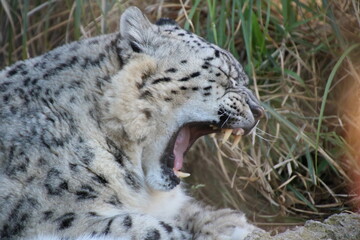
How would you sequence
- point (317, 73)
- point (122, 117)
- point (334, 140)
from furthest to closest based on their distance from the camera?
point (317, 73) → point (334, 140) → point (122, 117)

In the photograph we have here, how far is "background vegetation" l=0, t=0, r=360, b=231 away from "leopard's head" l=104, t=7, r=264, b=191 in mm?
919

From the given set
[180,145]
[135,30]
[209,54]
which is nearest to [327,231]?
[180,145]

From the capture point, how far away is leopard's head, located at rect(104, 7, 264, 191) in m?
3.71

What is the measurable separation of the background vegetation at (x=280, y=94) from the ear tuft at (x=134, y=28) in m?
0.99

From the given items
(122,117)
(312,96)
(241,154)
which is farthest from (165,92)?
(312,96)

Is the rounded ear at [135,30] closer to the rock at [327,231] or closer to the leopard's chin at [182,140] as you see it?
the leopard's chin at [182,140]

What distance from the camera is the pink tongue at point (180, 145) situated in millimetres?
3910

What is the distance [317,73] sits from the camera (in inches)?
209

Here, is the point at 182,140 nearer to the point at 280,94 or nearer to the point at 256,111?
the point at 256,111

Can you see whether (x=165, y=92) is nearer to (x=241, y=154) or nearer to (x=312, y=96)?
(x=241, y=154)

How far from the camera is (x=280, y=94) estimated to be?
16.6 feet

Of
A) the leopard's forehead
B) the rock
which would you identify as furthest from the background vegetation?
the rock

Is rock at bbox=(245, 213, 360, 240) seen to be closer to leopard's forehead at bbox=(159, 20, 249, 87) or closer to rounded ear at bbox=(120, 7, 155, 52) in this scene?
leopard's forehead at bbox=(159, 20, 249, 87)

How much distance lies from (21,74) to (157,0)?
1959 millimetres
